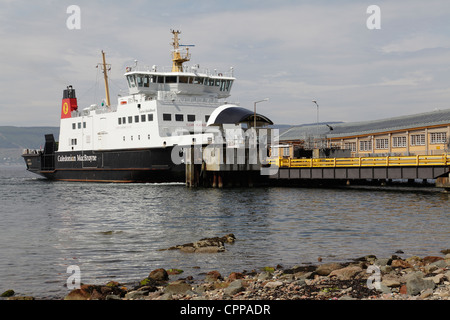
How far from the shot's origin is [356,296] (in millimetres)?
11266

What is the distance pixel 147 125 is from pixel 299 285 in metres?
43.7

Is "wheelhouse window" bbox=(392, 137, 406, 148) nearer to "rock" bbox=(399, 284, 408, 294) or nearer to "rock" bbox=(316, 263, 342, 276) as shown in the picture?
"rock" bbox=(316, 263, 342, 276)

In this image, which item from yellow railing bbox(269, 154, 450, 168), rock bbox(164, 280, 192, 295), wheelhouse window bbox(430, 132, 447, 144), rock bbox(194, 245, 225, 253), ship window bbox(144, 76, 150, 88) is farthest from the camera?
ship window bbox(144, 76, 150, 88)

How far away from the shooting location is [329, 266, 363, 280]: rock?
44.0ft

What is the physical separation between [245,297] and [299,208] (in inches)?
866

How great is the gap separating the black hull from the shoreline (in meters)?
38.0

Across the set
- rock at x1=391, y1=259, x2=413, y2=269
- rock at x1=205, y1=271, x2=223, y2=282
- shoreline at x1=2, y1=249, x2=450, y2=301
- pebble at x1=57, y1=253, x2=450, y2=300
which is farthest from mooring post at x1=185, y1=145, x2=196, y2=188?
rock at x1=391, y1=259, x2=413, y2=269

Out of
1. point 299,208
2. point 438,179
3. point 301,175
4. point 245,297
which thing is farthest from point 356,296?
point 301,175

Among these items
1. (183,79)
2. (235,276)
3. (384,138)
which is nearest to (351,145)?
(384,138)

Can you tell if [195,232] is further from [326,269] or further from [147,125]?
[147,125]

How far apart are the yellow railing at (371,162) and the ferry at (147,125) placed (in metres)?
6.43

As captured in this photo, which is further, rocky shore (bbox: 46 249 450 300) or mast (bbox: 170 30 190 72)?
mast (bbox: 170 30 190 72)

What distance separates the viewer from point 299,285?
1271 centimetres

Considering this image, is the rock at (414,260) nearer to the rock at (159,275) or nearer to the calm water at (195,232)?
the calm water at (195,232)
